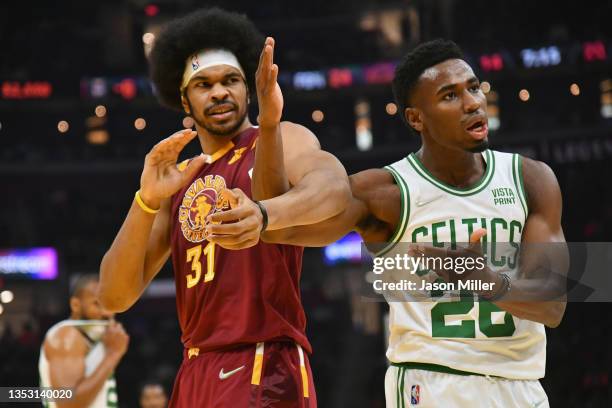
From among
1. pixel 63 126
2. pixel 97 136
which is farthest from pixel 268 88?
pixel 97 136

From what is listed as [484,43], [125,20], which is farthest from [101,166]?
[484,43]

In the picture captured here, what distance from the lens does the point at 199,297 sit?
3.97m

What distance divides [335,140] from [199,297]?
71.1 ft

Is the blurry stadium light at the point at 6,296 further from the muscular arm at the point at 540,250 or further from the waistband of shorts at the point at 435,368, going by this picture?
the muscular arm at the point at 540,250

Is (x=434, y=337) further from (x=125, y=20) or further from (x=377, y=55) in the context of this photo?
(x=125, y=20)

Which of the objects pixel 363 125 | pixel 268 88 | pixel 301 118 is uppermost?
pixel 301 118

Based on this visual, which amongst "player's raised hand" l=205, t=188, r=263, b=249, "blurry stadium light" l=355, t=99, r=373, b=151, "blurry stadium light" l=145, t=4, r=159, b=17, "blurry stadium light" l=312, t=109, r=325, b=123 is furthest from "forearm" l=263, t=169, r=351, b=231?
"blurry stadium light" l=145, t=4, r=159, b=17

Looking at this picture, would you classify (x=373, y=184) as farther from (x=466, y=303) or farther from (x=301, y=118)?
(x=301, y=118)

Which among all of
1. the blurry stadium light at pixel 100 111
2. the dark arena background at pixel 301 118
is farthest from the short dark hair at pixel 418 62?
the blurry stadium light at pixel 100 111

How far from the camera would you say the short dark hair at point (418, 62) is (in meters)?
4.14

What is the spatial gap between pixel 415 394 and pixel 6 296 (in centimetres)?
2182

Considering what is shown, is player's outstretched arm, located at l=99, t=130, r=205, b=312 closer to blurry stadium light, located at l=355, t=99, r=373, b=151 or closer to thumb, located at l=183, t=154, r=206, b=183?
thumb, located at l=183, t=154, r=206, b=183

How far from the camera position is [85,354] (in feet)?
22.1

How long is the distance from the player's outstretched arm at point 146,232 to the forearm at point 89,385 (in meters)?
2.42
